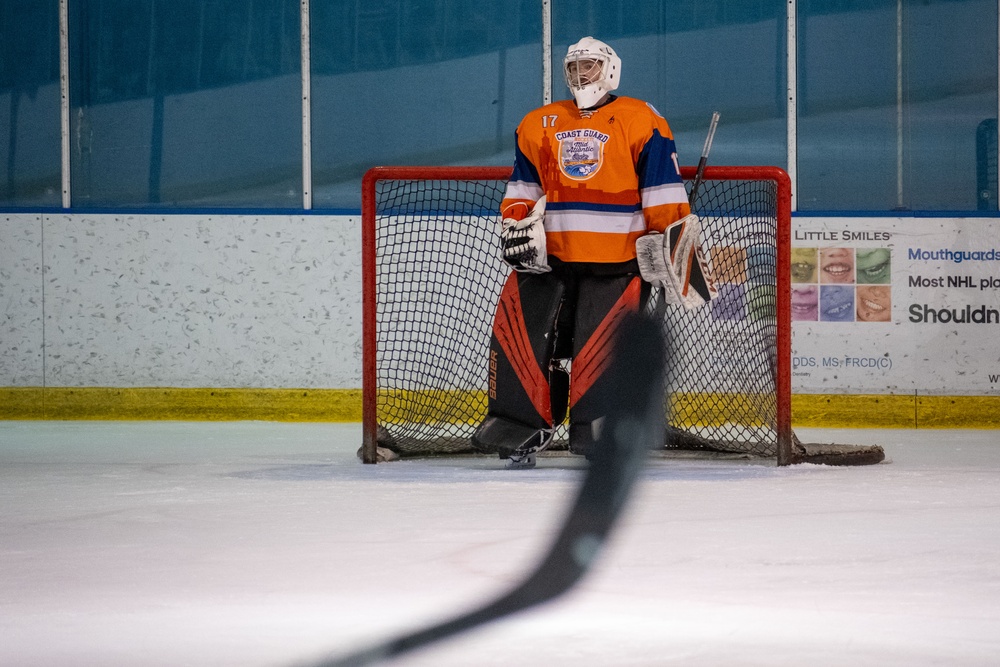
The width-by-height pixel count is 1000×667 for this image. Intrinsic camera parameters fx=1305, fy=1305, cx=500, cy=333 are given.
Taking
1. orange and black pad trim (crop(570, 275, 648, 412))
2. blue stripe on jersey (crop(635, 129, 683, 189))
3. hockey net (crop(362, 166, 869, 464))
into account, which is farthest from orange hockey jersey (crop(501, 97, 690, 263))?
hockey net (crop(362, 166, 869, 464))

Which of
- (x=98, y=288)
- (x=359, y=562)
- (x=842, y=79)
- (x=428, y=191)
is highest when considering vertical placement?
(x=842, y=79)

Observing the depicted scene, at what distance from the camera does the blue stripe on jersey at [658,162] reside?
3.80 meters

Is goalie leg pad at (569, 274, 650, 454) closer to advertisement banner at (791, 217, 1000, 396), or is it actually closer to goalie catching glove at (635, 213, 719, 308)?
goalie catching glove at (635, 213, 719, 308)

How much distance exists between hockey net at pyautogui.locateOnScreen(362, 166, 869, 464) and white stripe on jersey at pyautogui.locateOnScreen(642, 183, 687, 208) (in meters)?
0.36

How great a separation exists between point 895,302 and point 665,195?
6.79 feet

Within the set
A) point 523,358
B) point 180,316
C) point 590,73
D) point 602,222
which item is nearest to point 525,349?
point 523,358

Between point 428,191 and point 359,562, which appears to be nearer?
point 359,562

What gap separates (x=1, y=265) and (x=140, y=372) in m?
0.77

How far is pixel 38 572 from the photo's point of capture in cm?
232

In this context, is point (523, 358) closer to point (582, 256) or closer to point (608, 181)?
point (582, 256)

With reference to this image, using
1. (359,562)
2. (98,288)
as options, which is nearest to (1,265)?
(98,288)

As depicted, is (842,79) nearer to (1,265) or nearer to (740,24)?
(740,24)

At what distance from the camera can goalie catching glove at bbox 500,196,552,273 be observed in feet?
12.5

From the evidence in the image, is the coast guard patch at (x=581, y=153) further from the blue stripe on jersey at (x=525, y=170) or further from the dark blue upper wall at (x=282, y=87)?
the dark blue upper wall at (x=282, y=87)
